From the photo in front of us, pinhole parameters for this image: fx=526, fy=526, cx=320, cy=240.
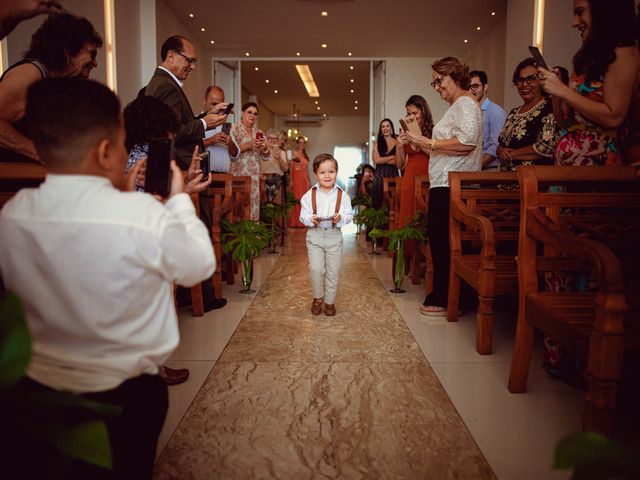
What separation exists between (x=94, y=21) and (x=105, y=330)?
21.5 feet

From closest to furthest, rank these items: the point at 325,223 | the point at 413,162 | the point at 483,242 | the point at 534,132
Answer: the point at 483,242, the point at 534,132, the point at 325,223, the point at 413,162

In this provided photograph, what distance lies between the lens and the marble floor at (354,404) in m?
1.67

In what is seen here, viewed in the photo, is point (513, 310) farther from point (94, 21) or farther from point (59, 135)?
point (94, 21)

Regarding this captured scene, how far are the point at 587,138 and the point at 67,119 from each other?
2.10m

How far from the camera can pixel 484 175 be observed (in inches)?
121

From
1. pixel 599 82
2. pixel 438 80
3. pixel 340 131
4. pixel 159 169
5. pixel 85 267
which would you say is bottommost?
pixel 85 267

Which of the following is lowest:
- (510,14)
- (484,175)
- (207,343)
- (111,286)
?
(207,343)

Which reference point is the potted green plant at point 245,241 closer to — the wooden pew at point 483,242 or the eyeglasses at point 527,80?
the wooden pew at point 483,242

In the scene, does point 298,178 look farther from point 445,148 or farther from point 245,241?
point 445,148

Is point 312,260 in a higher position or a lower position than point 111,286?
lower

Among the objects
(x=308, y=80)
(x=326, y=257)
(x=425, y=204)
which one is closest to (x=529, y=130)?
(x=425, y=204)

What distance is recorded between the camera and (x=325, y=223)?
355 cm

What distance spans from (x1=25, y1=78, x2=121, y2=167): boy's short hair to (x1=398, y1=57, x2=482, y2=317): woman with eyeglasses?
8.36 feet

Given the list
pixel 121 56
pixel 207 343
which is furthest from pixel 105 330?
pixel 121 56
